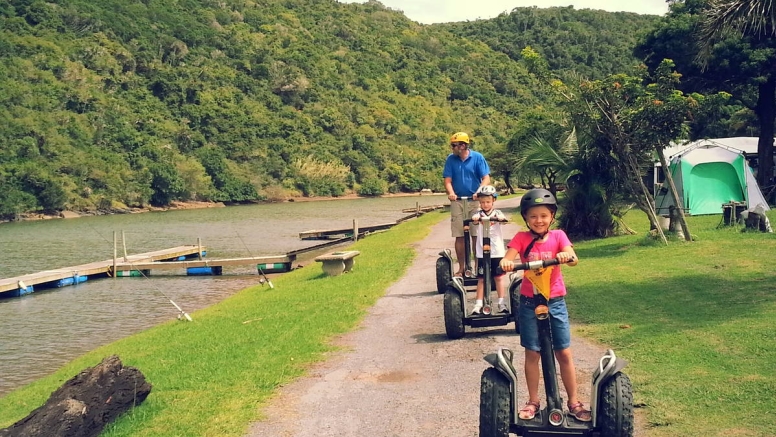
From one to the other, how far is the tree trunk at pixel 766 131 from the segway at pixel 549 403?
25.8 metres

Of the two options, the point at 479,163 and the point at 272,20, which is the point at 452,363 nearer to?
the point at 479,163

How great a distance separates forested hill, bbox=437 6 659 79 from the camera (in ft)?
467

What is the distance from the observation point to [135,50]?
114 meters

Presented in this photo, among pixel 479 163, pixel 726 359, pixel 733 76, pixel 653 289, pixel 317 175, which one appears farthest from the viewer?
pixel 317 175

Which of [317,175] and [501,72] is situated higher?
[501,72]

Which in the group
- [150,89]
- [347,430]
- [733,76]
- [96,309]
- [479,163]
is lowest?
[96,309]

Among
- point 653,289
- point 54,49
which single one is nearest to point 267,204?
point 54,49

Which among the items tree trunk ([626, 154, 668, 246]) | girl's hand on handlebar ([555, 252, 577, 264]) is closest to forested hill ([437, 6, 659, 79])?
tree trunk ([626, 154, 668, 246])

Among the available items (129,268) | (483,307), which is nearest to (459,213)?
(483,307)

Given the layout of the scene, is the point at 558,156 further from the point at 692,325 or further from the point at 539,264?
the point at 539,264

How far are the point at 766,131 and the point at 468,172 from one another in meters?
23.5

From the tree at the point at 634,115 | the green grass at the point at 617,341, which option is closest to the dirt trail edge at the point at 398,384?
the green grass at the point at 617,341

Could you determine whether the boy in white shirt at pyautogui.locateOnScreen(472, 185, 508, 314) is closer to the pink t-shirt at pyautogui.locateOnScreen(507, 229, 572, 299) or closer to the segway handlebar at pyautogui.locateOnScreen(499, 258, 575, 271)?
the pink t-shirt at pyautogui.locateOnScreen(507, 229, 572, 299)

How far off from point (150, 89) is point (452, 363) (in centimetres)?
11025
